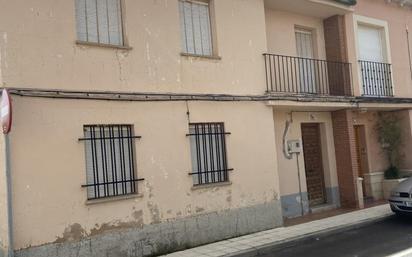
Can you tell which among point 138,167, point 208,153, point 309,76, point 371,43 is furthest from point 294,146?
point 138,167

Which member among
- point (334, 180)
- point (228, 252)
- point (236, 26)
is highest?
point (236, 26)

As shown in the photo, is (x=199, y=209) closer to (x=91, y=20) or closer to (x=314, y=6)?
(x=91, y=20)

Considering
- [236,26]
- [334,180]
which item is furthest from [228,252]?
[334,180]

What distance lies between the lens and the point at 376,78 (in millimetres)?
14297

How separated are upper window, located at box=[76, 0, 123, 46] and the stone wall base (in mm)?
3576

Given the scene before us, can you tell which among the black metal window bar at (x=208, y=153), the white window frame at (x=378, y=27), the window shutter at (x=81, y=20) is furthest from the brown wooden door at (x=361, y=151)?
the window shutter at (x=81, y=20)

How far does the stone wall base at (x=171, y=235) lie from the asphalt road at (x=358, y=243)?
4.10 ft

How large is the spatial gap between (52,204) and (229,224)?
12.8 feet

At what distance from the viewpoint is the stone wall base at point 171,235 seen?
7.64 m

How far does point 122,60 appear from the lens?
8578 mm

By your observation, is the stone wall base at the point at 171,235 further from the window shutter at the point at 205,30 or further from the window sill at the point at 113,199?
the window shutter at the point at 205,30

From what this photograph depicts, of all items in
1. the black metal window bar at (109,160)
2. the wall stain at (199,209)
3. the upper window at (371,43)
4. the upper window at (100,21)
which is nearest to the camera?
the black metal window bar at (109,160)

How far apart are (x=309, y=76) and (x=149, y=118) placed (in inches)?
241

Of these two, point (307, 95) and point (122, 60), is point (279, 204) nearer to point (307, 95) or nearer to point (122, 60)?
point (307, 95)
